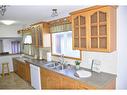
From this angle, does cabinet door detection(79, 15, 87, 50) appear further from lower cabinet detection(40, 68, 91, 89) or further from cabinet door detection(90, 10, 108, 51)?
lower cabinet detection(40, 68, 91, 89)

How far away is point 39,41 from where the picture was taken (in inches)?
168

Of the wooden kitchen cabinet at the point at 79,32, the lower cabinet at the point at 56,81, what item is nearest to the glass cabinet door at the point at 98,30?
the wooden kitchen cabinet at the point at 79,32

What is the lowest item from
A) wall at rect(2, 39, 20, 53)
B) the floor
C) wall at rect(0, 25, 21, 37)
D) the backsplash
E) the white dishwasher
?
the floor

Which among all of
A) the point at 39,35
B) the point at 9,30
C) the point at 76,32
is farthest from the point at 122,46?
the point at 9,30

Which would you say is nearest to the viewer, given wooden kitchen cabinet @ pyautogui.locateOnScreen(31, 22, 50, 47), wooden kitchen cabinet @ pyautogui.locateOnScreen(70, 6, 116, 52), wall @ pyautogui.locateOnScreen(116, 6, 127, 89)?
wooden kitchen cabinet @ pyautogui.locateOnScreen(70, 6, 116, 52)

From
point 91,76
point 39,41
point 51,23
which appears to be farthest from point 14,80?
point 91,76

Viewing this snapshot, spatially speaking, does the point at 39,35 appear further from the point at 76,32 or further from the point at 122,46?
the point at 122,46

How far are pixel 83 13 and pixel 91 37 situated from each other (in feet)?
1.61

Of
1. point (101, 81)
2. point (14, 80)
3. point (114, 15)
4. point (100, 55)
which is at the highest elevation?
point (114, 15)

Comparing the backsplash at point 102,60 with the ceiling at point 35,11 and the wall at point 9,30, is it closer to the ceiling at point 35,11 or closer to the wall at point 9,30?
the ceiling at point 35,11

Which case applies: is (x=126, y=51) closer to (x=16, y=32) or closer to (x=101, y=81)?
(x=101, y=81)

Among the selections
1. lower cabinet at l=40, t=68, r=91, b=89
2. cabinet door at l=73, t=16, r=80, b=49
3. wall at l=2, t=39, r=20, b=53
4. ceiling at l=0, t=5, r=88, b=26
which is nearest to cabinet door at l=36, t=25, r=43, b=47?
ceiling at l=0, t=5, r=88, b=26

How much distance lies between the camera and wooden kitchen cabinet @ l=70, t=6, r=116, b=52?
6.95 ft
